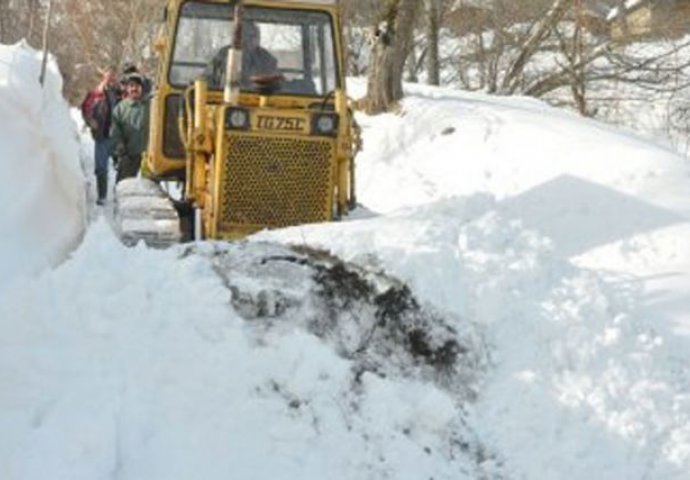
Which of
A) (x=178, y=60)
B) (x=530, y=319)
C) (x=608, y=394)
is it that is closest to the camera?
(x=608, y=394)

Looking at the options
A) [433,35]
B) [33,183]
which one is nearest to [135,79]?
[33,183]

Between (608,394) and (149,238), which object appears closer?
(608,394)

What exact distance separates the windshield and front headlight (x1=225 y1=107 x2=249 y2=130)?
93 cm

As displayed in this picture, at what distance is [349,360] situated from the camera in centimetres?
515

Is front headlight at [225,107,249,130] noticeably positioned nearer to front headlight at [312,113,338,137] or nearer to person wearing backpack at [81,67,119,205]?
front headlight at [312,113,338,137]

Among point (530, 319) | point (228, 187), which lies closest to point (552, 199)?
point (228, 187)

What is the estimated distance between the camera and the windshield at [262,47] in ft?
27.3

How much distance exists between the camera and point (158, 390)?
4.77 m

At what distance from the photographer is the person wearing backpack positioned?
466 inches

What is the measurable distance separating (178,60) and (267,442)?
475cm

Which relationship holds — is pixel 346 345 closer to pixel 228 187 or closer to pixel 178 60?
pixel 228 187

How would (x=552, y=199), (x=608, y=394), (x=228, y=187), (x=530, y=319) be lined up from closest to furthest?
(x=608, y=394) → (x=530, y=319) → (x=228, y=187) → (x=552, y=199)

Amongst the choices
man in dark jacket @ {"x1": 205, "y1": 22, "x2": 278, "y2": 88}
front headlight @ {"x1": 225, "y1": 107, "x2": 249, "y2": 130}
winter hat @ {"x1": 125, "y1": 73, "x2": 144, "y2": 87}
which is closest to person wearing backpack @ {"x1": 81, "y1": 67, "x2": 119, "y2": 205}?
winter hat @ {"x1": 125, "y1": 73, "x2": 144, "y2": 87}

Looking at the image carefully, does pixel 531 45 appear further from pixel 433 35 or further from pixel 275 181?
pixel 275 181
